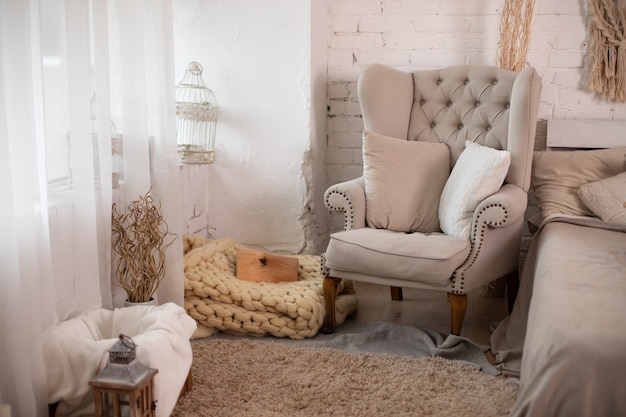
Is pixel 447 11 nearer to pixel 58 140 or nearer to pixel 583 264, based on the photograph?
pixel 583 264

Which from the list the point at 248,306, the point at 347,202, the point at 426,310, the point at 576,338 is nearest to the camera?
the point at 576,338

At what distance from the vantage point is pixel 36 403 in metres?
1.93

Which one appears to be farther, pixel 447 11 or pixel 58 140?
pixel 447 11

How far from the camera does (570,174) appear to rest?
3.20 metres

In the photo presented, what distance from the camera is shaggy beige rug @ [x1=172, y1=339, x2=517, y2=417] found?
2223mm

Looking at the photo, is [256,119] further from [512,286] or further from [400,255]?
[512,286]

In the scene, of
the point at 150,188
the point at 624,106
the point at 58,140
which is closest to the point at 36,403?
the point at 58,140

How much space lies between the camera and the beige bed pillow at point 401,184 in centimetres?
319

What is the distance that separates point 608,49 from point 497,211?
4.12ft

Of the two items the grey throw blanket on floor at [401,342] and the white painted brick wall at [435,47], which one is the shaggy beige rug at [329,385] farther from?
the white painted brick wall at [435,47]

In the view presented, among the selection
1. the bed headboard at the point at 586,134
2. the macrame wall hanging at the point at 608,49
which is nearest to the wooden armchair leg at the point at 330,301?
the bed headboard at the point at 586,134

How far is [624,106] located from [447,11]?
99 cm

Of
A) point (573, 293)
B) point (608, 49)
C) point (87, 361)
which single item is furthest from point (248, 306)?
point (608, 49)

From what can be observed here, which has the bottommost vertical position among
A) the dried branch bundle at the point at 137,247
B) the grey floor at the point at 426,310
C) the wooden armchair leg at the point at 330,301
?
the grey floor at the point at 426,310
